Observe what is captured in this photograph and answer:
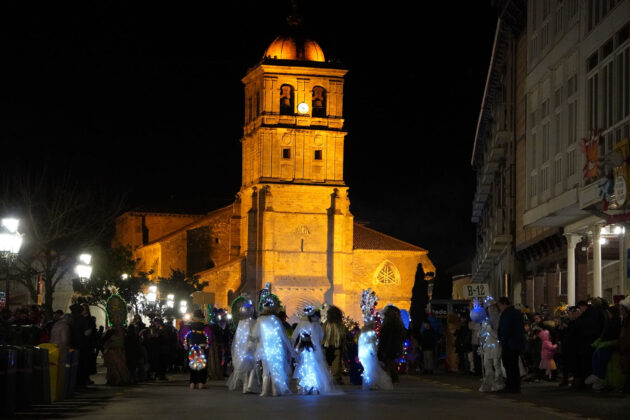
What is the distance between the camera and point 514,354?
2288 cm

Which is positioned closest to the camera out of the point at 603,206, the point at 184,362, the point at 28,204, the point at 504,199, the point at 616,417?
the point at 616,417

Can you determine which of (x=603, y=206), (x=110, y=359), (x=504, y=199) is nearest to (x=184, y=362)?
(x=110, y=359)

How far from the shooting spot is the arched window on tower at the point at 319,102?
98875 mm

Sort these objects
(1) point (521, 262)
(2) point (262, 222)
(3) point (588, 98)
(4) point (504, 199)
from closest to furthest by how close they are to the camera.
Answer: (3) point (588, 98), (1) point (521, 262), (4) point (504, 199), (2) point (262, 222)

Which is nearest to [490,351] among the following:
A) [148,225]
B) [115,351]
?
[115,351]

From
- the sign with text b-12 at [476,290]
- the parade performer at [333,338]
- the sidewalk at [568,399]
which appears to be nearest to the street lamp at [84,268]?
the parade performer at [333,338]

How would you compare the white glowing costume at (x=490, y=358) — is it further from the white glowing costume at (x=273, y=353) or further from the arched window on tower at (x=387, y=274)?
the arched window on tower at (x=387, y=274)

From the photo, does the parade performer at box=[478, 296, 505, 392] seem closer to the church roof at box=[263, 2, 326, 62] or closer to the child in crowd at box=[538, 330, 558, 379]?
the child in crowd at box=[538, 330, 558, 379]

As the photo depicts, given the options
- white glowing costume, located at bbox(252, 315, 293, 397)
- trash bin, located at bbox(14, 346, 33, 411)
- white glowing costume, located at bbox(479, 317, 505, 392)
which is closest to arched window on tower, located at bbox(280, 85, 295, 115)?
white glowing costume, located at bbox(479, 317, 505, 392)

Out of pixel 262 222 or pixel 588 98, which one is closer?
pixel 588 98

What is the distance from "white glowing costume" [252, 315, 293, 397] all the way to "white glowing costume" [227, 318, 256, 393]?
689mm

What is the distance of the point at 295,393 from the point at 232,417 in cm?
649

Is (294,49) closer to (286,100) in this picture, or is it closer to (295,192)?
(286,100)

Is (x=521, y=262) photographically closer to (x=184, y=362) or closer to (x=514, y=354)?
(x=184, y=362)
